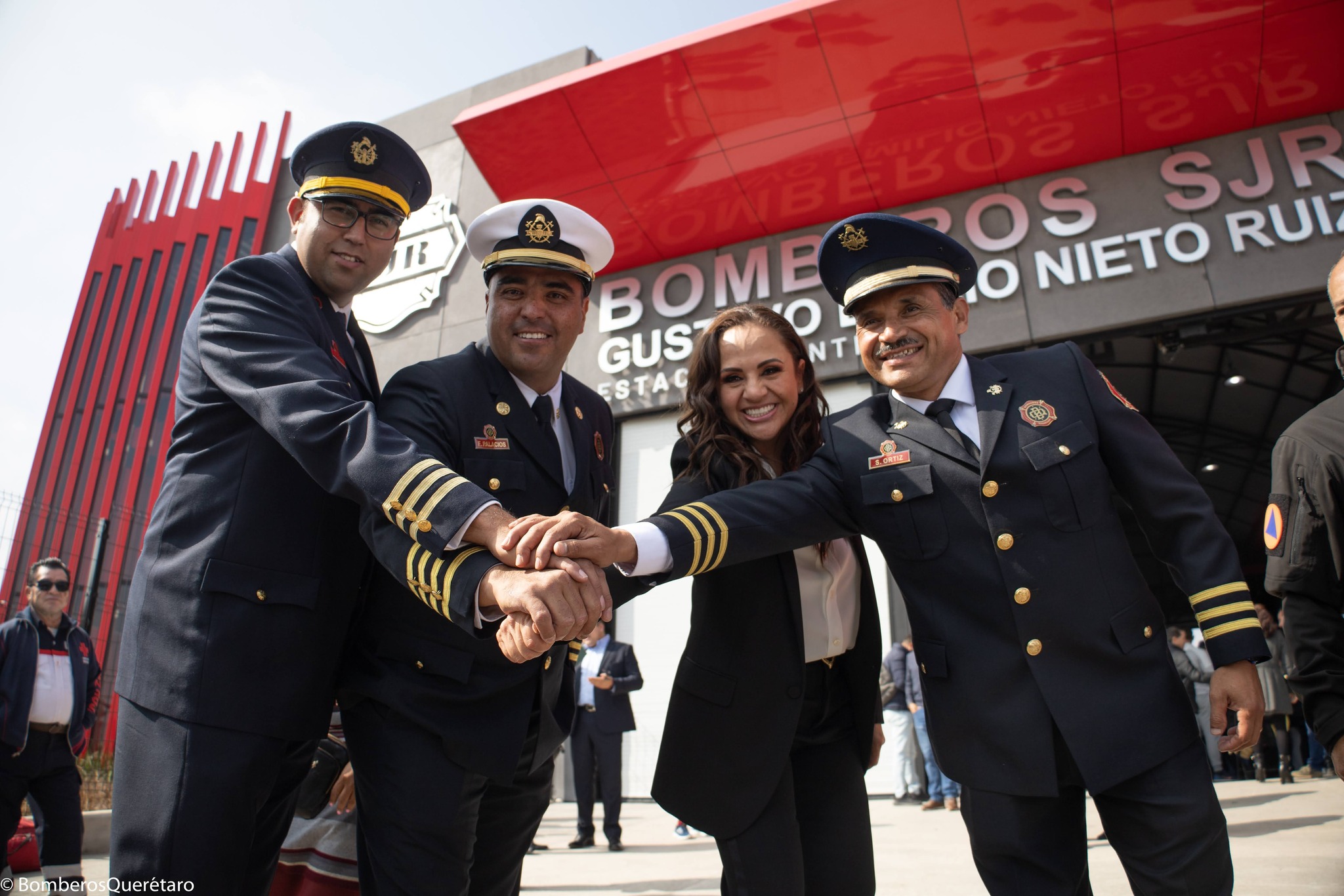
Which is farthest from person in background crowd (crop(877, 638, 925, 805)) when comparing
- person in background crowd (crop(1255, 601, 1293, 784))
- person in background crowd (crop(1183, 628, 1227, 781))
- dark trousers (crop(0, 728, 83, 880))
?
dark trousers (crop(0, 728, 83, 880))

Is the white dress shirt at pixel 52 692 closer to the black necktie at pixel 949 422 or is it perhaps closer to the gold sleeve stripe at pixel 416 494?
the gold sleeve stripe at pixel 416 494

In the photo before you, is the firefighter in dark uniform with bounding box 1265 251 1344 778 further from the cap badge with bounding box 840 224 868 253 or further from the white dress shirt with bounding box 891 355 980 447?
the cap badge with bounding box 840 224 868 253

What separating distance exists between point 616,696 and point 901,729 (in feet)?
10.6

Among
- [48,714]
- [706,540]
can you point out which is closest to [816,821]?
[706,540]

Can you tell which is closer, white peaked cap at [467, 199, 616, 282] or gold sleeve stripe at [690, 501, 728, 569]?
gold sleeve stripe at [690, 501, 728, 569]

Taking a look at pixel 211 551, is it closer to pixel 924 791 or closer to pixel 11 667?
pixel 11 667

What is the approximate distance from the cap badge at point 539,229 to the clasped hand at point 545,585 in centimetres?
88

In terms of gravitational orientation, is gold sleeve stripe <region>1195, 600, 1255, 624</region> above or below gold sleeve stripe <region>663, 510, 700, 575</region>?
below

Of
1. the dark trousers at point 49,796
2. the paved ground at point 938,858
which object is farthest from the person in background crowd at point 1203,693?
the dark trousers at point 49,796

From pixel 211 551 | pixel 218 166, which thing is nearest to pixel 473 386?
pixel 211 551

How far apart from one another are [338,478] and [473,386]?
0.49 meters

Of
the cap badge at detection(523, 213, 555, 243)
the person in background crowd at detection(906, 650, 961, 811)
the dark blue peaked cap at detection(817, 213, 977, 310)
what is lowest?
the person in background crowd at detection(906, 650, 961, 811)

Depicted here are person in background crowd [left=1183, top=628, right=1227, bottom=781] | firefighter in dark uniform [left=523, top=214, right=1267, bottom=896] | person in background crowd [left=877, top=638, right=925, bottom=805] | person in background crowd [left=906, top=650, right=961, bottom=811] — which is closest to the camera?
firefighter in dark uniform [left=523, top=214, right=1267, bottom=896]

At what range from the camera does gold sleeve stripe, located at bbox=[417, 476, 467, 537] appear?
1.61 metres
